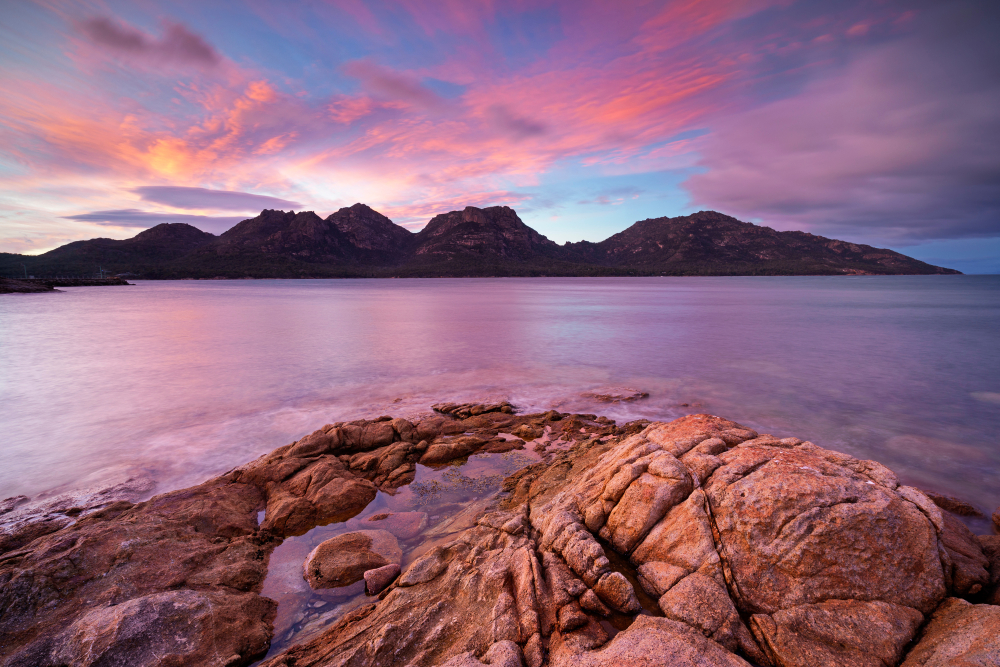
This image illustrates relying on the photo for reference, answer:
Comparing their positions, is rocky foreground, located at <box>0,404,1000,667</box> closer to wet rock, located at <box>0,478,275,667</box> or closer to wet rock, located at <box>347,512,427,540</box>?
wet rock, located at <box>0,478,275,667</box>

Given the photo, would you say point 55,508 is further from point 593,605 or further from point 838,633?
point 838,633

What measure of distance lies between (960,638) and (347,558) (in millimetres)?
7039

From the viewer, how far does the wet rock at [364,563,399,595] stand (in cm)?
570

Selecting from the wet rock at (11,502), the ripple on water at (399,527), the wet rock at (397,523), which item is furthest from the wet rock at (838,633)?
the wet rock at (11,502)

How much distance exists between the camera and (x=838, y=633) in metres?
4.26

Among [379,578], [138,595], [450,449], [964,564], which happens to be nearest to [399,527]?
[379,578]

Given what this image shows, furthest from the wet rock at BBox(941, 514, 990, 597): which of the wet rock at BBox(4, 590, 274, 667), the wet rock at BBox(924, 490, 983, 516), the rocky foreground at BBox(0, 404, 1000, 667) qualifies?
the wet rock at BBox(4, 590, 274, 667)

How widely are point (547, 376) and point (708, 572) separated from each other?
13319 millimetres

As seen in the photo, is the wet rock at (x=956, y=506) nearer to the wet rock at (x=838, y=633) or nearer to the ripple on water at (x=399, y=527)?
the wet rock at (x=838, y=633)

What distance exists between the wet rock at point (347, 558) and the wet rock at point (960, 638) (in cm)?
611

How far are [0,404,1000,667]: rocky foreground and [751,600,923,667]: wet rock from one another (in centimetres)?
2

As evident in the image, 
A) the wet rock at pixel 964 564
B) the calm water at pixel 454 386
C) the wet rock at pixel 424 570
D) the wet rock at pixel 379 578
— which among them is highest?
the wet rock at pixel 964 564

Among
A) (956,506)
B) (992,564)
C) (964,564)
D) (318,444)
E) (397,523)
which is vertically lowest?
(397,523)

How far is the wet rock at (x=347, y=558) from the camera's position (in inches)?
231
